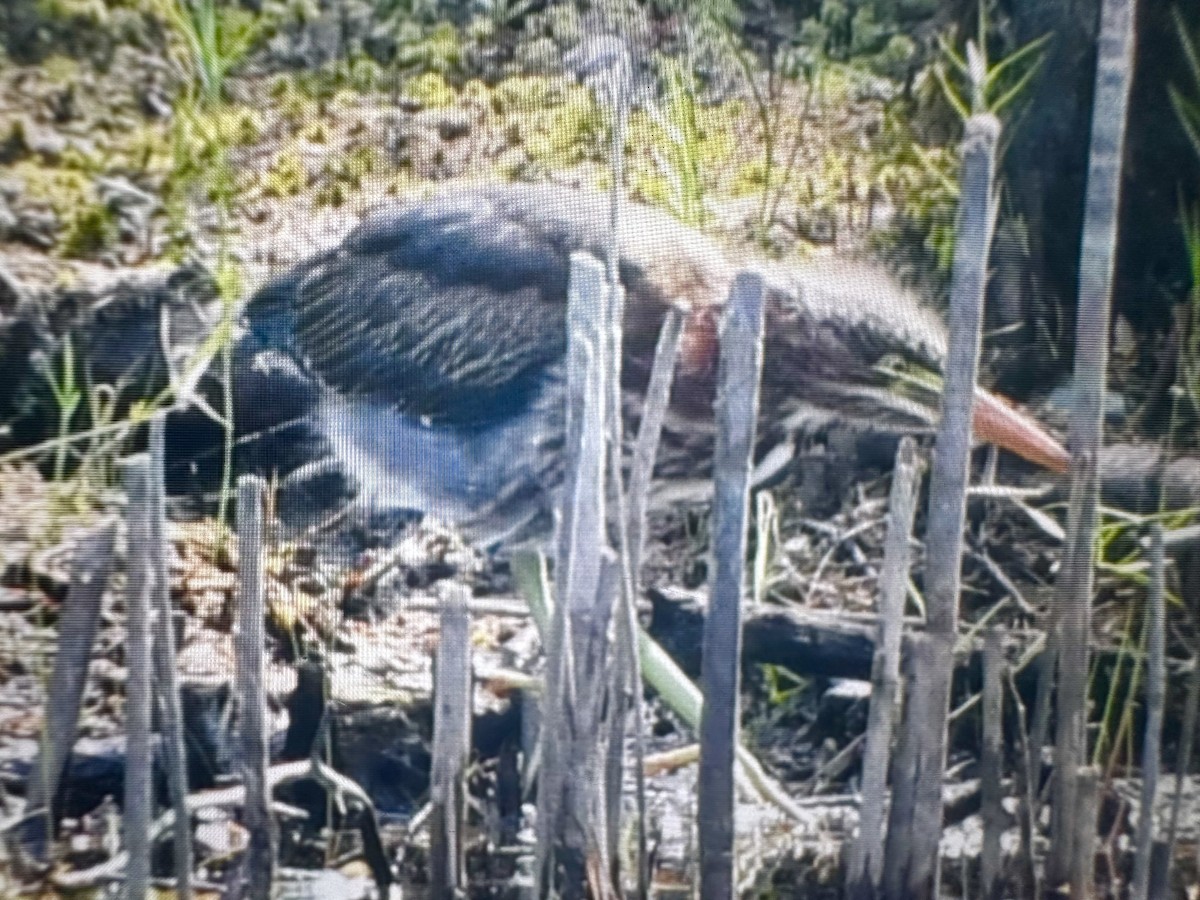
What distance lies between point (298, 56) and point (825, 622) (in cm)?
55

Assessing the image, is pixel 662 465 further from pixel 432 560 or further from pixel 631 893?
pixel 631 893

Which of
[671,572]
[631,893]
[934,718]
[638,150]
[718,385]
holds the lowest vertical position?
[631,893]

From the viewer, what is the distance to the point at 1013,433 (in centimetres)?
110

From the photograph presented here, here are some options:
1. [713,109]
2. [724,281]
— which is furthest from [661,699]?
[713,109]

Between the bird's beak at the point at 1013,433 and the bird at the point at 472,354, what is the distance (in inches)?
2.1

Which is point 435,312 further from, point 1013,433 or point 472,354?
point 1013,433

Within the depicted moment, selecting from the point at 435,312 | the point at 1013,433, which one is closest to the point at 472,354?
the point at 435,312

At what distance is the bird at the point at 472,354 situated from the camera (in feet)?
3.42

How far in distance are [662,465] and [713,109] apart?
267 mm

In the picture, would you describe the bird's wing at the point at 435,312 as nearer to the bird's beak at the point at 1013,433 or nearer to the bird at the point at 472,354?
the bird at the point at 472,354

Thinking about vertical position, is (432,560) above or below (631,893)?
above

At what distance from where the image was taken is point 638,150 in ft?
3.54

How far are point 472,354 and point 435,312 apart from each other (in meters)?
0.04

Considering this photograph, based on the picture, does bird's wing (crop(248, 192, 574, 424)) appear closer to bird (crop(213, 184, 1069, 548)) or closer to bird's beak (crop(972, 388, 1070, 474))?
bird (crop(213, 184, 1069, 548))
